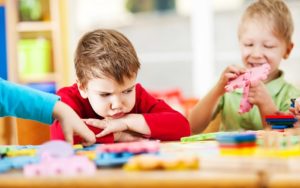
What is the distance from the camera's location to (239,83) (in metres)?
1.48

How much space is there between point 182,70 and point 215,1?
A: 55 cm

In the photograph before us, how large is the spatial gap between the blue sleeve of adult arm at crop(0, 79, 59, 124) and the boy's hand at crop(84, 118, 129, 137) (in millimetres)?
201

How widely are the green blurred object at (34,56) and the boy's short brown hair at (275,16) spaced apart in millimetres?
2286

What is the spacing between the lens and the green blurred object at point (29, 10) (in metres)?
3.72

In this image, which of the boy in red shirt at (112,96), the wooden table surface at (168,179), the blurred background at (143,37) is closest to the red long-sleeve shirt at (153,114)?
the boy in red shirt at (112,96)

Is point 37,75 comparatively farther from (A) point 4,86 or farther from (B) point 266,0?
(A) point 4,86

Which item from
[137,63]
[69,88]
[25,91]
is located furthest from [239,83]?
[25,91]

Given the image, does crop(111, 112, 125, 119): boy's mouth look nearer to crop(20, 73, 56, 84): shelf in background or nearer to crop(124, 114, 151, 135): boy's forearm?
crop(124, 114, 151, 135): boy's forearm

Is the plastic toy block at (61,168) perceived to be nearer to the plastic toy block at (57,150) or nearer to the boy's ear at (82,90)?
the plastic toy block at (57,150)

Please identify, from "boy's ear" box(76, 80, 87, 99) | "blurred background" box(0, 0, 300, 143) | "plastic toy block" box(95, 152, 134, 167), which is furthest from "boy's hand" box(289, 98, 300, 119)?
"blurred background" box(0, 0, 300, 143)

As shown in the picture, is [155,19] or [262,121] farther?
[155,19]

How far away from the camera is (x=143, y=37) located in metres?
4.18

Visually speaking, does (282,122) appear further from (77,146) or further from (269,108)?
(77,146)

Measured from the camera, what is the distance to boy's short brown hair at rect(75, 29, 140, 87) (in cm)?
122
